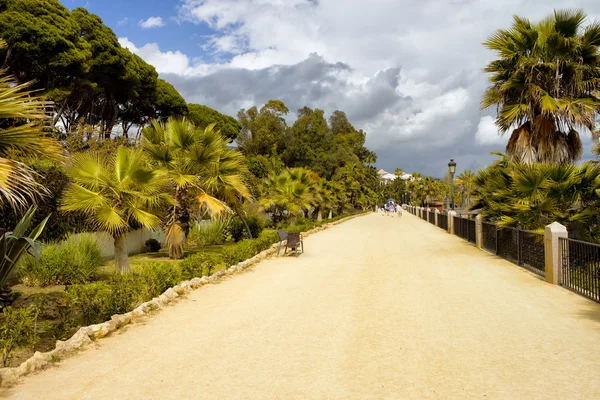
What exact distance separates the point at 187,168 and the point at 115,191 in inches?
173

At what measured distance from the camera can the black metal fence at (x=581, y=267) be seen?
8.20 metres

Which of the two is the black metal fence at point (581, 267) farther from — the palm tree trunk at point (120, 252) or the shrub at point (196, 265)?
the palm tree trunk at point (120, 252)

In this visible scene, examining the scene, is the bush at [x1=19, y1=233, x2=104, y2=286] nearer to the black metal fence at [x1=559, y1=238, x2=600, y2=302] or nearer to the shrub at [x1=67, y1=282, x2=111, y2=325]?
the shrub at [x1=67, y1=282, x2=111, y2=325]

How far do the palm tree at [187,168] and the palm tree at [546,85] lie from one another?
366 inches

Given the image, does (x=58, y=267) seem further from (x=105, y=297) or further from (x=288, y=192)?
(x=288, y=192)

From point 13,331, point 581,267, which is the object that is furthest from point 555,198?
point 13,331

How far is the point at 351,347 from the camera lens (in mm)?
5543

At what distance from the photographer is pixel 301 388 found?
14.1 ft

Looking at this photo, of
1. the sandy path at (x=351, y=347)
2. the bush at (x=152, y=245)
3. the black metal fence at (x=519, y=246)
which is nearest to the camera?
the sandy path at (x=351, y=347)

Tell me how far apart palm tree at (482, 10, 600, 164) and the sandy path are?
21.0 ft

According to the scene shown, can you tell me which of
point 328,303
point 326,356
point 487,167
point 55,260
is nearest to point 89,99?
point 55,260

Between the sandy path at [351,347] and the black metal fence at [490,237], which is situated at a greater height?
the black metal fence at [490,237]

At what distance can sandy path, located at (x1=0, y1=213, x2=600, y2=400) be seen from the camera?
14.1ft

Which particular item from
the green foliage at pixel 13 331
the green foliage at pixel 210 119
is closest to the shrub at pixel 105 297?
the green foliage at pixel 13 331
